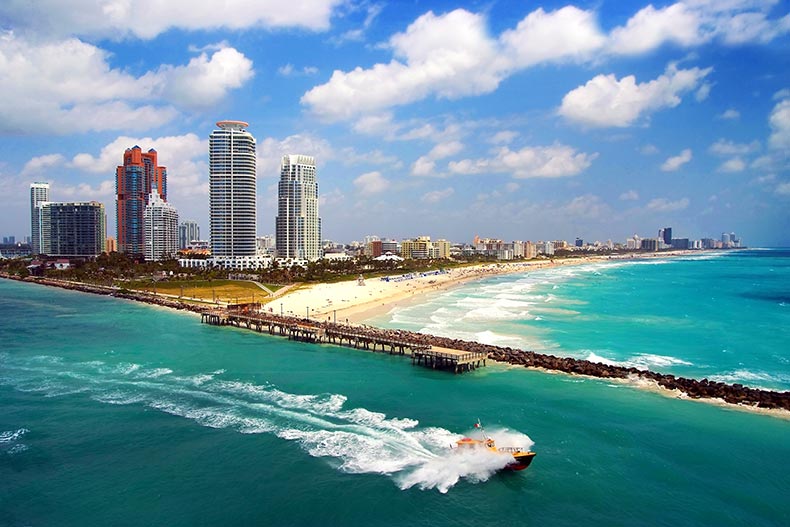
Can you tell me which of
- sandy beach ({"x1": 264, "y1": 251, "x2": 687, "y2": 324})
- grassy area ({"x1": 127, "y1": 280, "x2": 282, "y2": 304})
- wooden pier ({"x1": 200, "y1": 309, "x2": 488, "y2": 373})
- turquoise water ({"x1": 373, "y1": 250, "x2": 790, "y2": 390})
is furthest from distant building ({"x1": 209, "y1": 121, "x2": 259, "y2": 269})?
wooden pier ({"x1": 200, "y1": 309, "x2": 488, "y2": 373})

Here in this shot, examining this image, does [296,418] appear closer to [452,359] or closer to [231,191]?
[452,359]

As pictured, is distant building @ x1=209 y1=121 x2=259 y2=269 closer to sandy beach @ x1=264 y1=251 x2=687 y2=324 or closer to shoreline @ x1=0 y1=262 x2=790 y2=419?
sandy beach @ x1=264 y1=251 x2=687 y2=324

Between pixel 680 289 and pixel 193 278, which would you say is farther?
pixel 193 278

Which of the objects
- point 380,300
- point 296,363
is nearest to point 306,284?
point 380,300

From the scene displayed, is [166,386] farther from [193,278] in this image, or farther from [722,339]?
[193,278]

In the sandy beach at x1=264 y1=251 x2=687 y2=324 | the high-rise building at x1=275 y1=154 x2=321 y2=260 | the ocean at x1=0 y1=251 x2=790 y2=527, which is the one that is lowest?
the ocean at x1=0 y1=251 x2=790 y2=527

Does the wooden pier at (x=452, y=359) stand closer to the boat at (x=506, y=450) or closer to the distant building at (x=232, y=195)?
the boat at (x=506, y=450)

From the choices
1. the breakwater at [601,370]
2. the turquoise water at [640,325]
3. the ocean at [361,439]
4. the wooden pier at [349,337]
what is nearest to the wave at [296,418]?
the ocean at [361,439]
